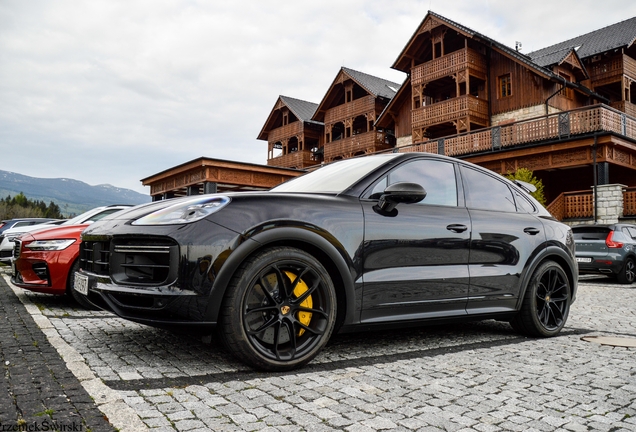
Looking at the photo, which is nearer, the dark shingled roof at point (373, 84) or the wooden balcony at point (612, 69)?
the wooden balcony at point (612, 69)

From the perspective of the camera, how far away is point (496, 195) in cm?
503

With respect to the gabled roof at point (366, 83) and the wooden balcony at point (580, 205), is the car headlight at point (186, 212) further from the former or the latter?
the gabled roof at point (366, 83)

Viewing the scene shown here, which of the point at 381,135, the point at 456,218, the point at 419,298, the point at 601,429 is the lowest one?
the point at 601,429

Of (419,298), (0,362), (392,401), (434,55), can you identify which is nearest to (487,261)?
(419,298)

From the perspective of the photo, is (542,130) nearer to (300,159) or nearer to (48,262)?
(48,262)

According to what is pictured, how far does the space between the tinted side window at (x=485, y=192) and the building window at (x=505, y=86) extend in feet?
80.6

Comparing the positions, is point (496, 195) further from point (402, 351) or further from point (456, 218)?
point (402, 351)

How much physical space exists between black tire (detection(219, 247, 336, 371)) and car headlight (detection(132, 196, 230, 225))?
1.35ft

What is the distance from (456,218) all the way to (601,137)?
1760cm

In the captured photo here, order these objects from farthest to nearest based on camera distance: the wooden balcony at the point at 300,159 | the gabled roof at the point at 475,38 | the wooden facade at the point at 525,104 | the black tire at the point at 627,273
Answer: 1. the wooden balcony at the point at 300,159
2. the gabled roof at the point at 475,38
3. the wooden facade at the point at 525,104
4. the black tire at the point at 627,273

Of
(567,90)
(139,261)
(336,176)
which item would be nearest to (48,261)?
(139,261)

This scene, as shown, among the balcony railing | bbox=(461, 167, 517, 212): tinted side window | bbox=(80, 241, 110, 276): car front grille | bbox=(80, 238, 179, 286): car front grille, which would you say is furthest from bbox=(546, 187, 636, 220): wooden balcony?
bbox=(80, 238, 179, 286): car front grille

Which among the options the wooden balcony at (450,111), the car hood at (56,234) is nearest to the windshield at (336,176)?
the car hood at (56,234)

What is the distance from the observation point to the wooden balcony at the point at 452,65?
27.5 m
